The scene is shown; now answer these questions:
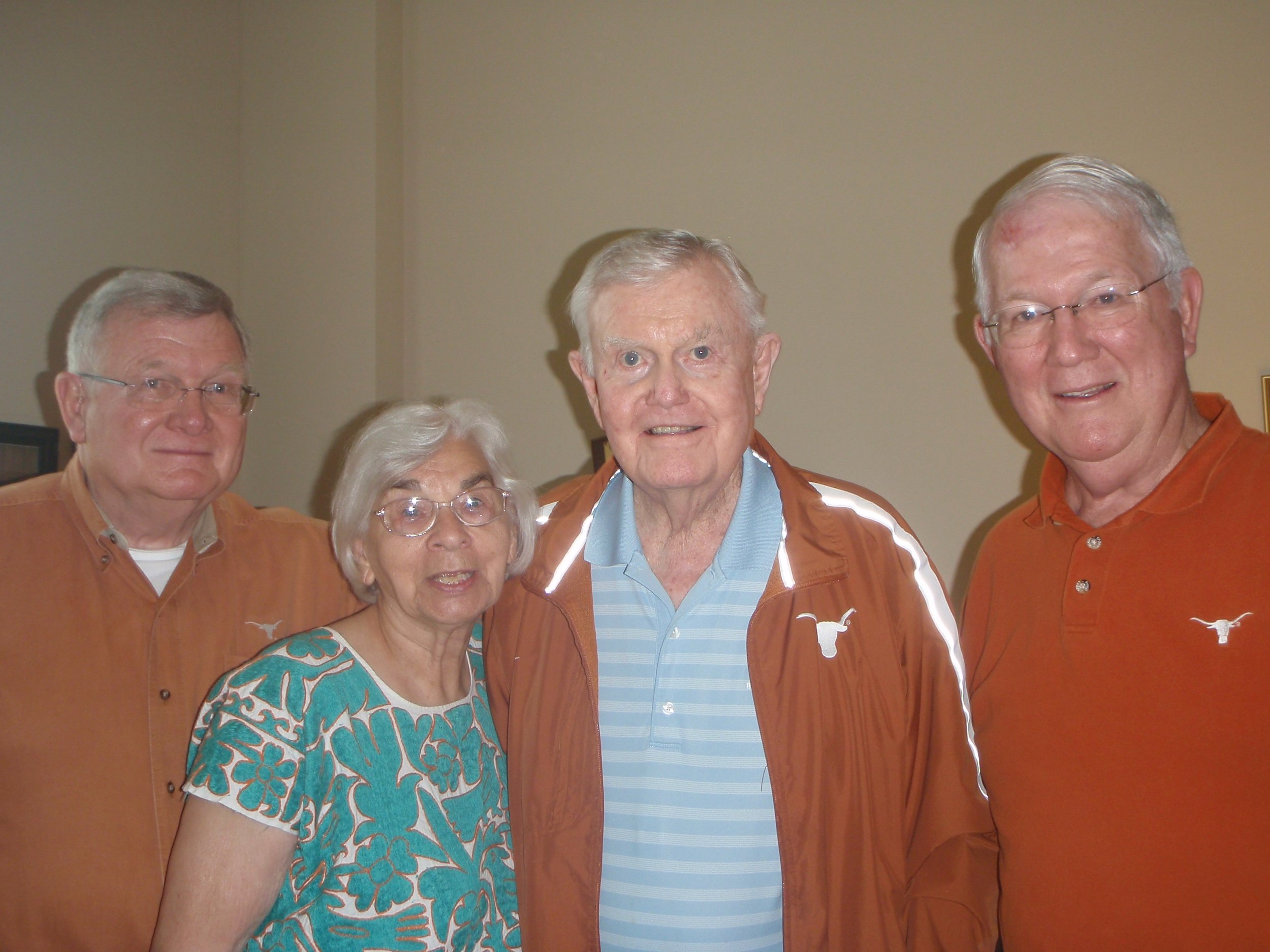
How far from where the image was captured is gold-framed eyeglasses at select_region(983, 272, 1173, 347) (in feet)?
5.16

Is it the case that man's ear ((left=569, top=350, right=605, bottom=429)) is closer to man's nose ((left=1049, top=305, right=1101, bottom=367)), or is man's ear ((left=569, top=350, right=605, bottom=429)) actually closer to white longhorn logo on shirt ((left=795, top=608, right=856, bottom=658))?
white longhorn logo on shirt ((left=795, top=608, right=856, bottom=658))

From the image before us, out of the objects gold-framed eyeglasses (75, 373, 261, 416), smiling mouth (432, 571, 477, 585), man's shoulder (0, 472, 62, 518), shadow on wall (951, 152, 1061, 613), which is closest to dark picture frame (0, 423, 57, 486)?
man's shoulder (0, 472, 62, 518)

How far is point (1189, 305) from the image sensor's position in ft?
5.38


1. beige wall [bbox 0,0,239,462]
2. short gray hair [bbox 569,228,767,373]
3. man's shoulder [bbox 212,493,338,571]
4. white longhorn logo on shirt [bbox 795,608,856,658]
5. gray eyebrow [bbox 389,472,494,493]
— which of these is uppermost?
beige wall [bbox 0,0,239,462]

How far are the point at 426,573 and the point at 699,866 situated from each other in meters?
0.69

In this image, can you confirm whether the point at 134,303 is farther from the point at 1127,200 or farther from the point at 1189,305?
the point at 1189,305

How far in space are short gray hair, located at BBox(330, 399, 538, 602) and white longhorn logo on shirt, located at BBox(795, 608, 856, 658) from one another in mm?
573

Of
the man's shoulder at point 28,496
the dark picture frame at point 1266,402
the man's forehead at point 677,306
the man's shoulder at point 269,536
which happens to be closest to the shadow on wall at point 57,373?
the man's shoulder at point 28,496

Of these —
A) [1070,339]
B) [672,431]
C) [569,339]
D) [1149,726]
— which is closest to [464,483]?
[672,431]

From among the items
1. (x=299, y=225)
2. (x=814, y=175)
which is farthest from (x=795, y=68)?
(x=299, y=225)

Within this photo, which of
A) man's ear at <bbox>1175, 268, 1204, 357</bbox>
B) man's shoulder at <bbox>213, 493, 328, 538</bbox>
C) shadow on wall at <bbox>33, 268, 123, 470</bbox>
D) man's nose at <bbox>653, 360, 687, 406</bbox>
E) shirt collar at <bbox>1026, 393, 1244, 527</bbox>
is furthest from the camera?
shadow on wall at <bbox>33, 268, 123, 470</bbox>

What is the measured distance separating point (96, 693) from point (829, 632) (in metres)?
1.38

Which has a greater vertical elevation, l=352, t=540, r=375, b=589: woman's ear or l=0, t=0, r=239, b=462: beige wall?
l=0, t=0, r=239, b=462: beige wall

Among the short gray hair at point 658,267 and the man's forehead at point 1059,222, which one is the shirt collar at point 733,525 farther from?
the man's forehead at point 1059,222
